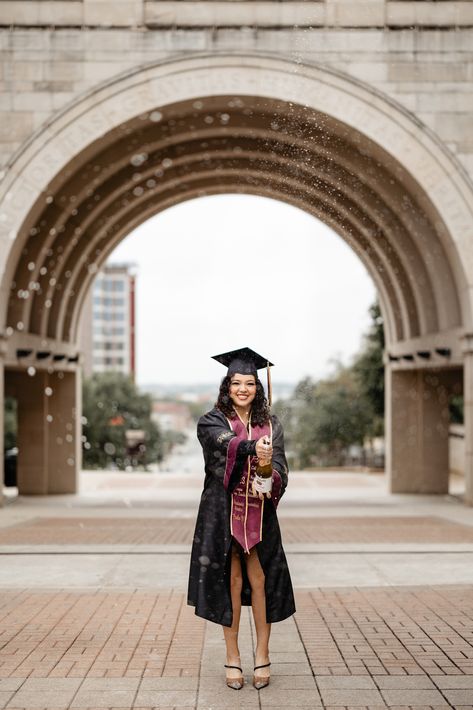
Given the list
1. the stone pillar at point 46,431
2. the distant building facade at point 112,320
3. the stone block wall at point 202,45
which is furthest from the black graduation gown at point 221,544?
the distant building facade at point 112,320

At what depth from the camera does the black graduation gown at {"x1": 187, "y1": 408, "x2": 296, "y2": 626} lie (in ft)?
18.9

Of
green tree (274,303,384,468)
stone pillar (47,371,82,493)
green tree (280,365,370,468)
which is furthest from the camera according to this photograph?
green tree (280,365,370,468)

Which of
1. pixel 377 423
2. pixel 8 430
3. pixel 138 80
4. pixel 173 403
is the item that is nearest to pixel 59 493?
pixel 138 80

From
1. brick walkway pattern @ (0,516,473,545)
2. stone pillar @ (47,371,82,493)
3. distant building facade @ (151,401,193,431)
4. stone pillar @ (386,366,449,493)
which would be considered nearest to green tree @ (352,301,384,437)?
stone pillar @ (386,366,449,493)

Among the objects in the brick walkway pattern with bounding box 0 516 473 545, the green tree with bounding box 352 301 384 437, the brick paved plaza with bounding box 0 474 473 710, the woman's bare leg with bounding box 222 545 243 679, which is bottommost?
the brick walkway pattern with bounding box 0 516 473 545

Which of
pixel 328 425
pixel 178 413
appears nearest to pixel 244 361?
pixel 328 425

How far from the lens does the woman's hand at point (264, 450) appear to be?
5.47 meters

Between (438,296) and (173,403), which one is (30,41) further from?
(173,403)

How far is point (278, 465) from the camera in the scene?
579 centimetres

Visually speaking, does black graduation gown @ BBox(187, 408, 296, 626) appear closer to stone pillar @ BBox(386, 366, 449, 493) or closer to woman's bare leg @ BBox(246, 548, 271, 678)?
woman's bare leg @ BBox(246, 548, 271, 678)

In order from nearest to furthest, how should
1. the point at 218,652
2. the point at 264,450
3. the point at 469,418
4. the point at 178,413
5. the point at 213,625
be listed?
the point at 264,450, the point at 218,652, the point at 213,625, the point at 469,418, the point at 178,413

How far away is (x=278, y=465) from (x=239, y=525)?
1.44ft

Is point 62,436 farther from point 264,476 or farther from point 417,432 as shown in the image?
point 264,476

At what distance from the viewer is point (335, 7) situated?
58.3 ft
